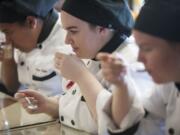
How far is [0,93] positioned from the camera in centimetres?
108

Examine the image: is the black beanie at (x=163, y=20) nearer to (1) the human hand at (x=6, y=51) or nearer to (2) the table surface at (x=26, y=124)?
(2) the table surface at (x=26, y=124)

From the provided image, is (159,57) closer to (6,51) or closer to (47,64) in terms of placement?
(47,64)

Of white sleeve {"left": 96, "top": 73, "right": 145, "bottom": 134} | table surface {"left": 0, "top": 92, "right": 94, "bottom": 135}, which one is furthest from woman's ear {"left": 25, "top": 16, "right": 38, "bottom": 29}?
white sleeve {"left": 96, "top": 73, "right": 145, "bottom": 134}

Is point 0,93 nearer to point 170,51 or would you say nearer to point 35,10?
point 35,10

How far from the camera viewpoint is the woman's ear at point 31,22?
100 cm

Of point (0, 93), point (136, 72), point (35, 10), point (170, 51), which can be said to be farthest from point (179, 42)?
point (0, 93)

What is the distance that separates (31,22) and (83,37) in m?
0.27

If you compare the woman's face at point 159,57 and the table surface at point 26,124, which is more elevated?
the woman's face at point 159,57

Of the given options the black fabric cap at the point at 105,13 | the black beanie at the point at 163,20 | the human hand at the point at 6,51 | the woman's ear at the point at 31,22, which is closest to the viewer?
the black beanie at the point at 163,20

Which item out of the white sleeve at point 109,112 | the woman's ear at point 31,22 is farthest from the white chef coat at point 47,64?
the white sleeve at point 109,112

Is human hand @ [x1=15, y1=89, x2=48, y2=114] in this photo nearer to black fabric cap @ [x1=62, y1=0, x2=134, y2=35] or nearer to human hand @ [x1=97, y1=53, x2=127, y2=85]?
black fabric cap @ [x1=62, y1=0, x2=134, y2=35]

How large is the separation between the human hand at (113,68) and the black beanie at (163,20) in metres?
0.07

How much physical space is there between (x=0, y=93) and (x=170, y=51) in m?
0.64

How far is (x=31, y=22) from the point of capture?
1.00 metres
